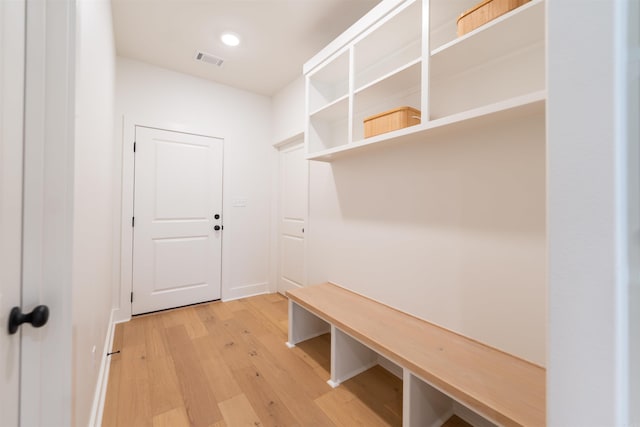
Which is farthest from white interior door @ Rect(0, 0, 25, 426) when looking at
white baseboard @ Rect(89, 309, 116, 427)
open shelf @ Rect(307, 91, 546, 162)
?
open shelf @ Rect(307, 91, 546, 162)

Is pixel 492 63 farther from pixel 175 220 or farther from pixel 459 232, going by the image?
pixel 175 220

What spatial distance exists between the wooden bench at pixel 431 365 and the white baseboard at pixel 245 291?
149 cm

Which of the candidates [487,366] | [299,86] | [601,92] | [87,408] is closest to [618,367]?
[601,92]

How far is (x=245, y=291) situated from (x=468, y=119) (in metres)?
3.13

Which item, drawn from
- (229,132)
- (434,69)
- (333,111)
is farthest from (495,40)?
(229,132)

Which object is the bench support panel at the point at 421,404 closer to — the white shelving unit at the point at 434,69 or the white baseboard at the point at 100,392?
the white shelving unit at the point at 434,69

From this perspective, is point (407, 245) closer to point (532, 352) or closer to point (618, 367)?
point (532, 352)

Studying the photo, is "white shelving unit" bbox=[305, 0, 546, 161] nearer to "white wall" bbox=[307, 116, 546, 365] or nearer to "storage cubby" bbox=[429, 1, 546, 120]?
"storage cubby" bbox=[429, 1, 546, 120]

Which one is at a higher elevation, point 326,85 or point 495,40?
point 326,85

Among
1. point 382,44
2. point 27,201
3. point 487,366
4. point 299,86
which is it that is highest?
point 299,86

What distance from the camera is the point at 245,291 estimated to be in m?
→ 3.41

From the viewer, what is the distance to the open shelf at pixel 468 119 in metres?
1.05

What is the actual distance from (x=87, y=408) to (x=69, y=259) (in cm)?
95

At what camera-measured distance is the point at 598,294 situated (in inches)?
21.3
